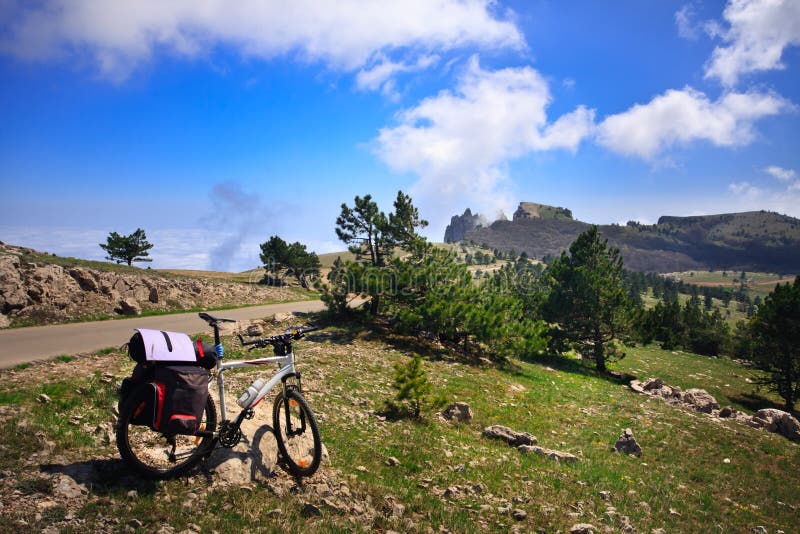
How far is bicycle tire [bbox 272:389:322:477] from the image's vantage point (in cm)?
622

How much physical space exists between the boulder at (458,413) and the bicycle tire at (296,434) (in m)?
6.86

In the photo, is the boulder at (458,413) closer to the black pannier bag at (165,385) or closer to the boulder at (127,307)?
the black pannier bag at (165,385)

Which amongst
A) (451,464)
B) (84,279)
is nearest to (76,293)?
(84,279)

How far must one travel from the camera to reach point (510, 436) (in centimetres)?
1119

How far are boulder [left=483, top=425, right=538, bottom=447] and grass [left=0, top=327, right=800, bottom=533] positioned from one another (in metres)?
0.56

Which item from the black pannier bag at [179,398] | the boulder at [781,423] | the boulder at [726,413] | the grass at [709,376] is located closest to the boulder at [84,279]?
the black pannier bag at [179,398]

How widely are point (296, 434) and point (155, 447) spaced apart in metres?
2.24

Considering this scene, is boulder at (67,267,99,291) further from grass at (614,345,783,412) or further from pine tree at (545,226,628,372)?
grass at (614,345,783,412)

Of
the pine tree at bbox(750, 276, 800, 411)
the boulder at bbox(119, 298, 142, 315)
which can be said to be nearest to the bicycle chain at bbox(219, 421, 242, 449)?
the boulder at bbox(119, 298, 142, 315)

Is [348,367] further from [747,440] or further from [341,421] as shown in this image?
[747,440]

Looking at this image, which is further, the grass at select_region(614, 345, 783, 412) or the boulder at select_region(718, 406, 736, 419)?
the grass at select_region(614, 345, 783, 412)

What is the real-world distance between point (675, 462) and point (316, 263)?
60427 mm

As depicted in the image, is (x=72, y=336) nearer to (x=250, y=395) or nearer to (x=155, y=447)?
(x=155, y=447)

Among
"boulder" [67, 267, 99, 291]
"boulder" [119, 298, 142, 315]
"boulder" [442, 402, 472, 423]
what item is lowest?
"boulder" [442, 402, 472, 423]
